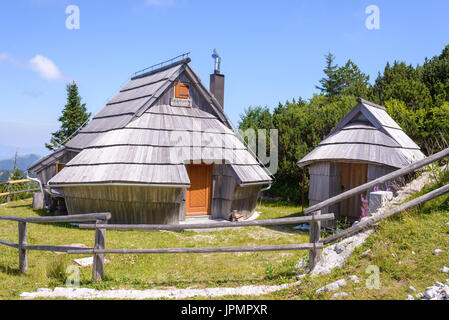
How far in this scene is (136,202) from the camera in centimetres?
1325

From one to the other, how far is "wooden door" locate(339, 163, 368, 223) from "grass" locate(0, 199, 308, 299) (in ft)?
9.13

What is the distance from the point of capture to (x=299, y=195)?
2114 centimetres

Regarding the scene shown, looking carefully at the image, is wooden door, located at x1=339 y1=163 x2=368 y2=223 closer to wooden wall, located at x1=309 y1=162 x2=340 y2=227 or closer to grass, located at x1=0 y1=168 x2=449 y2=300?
wooden wall, located at x1=309 y1=162 x2=340 y2=227

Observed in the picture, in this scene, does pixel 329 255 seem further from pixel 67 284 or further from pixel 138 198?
pixel 138 198

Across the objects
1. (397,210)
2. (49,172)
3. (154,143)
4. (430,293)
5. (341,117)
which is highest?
(341,117)

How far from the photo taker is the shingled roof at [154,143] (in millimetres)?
13219

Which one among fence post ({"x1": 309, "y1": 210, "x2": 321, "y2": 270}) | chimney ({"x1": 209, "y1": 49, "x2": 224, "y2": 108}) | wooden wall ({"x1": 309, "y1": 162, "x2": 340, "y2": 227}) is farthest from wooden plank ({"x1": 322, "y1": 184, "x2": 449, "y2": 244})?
chimney ({"x1": 209, "y1": 49, "x2": 224, "y2": 108})

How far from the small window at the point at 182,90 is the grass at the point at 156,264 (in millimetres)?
6496

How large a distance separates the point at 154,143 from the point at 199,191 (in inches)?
105

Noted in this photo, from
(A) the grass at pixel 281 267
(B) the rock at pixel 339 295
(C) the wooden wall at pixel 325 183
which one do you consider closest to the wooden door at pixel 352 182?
(C) the wooden wall at pixel 325 183

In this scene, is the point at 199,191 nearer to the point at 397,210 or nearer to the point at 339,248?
the point at 339,248

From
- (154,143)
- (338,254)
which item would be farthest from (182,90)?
(338,254)

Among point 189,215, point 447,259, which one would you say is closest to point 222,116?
point 189,215
